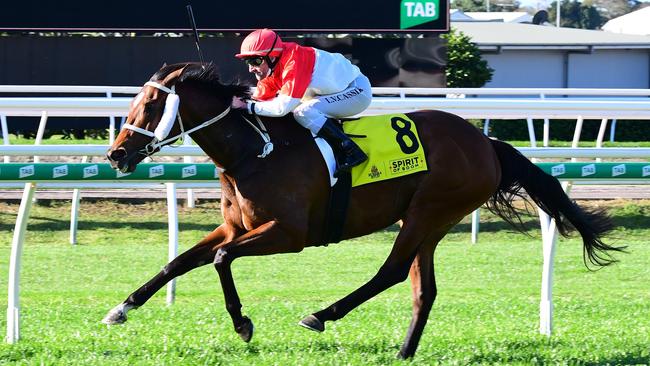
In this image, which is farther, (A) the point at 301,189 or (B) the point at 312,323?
(A) the point at 301,189

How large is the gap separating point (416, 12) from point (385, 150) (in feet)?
30.1

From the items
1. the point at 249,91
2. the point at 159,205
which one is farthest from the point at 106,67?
the point at 249,91

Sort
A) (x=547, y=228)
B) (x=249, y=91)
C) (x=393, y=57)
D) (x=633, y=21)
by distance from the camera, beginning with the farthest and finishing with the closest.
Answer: (x=633, y=21) < (x=393, y=57) < (x=547, y=228) < (x=249, y=91)

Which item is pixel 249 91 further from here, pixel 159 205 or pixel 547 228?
pixel 159 205

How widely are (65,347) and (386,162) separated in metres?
1.84

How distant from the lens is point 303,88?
17.9 feet

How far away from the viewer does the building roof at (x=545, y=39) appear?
1089 inches

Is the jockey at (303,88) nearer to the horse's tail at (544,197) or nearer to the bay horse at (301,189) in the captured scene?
the bay horse at (301,189)

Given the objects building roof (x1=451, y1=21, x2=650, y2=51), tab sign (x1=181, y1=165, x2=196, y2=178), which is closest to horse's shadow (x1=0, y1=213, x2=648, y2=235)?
tab sign (x1=181, y1=165, x2=196, y2=178)

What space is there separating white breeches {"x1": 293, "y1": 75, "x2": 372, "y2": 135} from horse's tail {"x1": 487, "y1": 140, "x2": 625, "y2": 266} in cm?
79

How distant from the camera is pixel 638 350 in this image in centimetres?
556

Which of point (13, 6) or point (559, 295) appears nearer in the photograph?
point (559, 295)

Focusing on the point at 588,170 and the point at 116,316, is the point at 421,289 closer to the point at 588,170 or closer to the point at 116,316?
the point at 588,170

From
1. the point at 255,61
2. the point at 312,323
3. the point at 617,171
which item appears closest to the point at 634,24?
the point at 617,171
